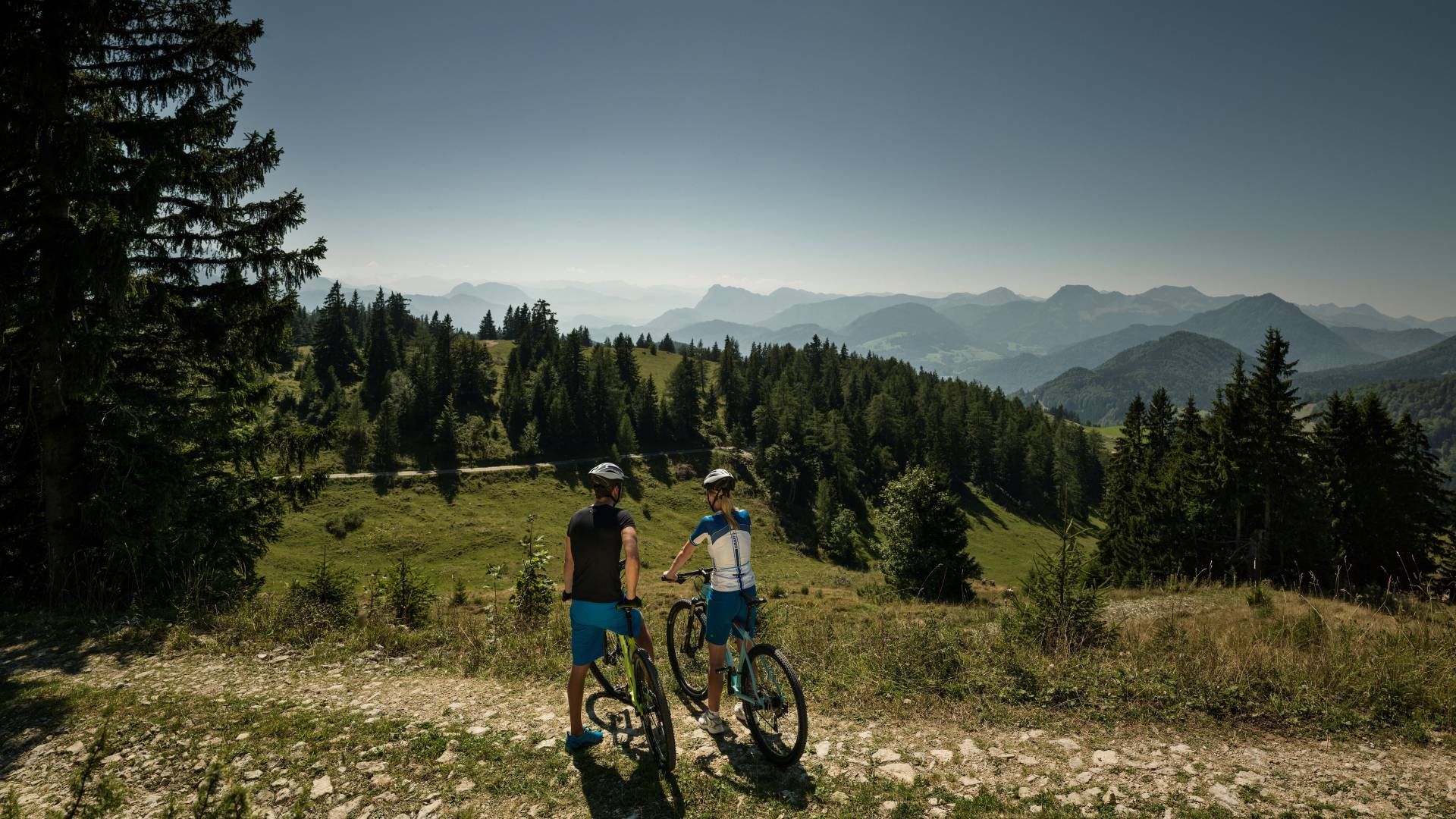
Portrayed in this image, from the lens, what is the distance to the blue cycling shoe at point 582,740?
6.31m

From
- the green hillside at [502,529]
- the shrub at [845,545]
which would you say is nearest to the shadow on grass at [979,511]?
the green hillside at [502,529]

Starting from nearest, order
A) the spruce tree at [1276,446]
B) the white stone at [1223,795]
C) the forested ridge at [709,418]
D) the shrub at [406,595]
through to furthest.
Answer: the white stone at [1223,795] → the shrub at [406,595] → the spruce tree at [1276,446] → the forested ridge at [709,418]

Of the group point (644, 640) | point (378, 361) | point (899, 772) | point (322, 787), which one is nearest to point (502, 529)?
point (378, 361)

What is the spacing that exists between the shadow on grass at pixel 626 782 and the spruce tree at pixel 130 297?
920 centimetres

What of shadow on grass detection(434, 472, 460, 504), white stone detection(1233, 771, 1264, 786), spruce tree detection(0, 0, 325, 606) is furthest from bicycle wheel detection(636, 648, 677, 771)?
shadow on grass detection(434, 472, 460, 504)

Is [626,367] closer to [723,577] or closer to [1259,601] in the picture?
[1259,601]

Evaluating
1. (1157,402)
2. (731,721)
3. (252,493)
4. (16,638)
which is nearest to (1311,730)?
(731,721)

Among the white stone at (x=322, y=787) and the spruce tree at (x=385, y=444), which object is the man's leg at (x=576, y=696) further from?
the spruce tree at (x=385, y=444)

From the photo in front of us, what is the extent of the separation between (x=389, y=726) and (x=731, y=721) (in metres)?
4.24

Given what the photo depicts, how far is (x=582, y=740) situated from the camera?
635 centimetres

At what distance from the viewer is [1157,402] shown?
151 feet

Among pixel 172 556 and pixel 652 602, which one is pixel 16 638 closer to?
pixel 172 556

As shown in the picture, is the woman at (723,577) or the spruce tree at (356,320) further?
the spruce tree at (356,320)

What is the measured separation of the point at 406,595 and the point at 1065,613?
42.1 feet
